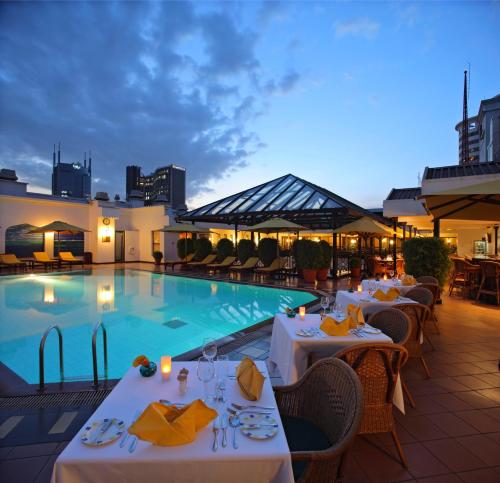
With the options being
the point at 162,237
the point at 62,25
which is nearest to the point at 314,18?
the point at 62,25

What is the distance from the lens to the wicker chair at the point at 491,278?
712 cm

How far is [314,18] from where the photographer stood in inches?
307

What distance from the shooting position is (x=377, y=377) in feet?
7.06

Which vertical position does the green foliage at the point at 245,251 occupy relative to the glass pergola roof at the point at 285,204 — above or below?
below

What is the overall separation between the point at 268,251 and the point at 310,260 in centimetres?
260

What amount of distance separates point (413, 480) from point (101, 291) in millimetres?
10282

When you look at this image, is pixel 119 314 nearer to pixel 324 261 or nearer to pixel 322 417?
pixel 322 417

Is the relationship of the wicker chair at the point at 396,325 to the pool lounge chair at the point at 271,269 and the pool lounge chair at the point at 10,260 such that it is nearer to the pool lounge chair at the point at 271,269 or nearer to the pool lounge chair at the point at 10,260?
the pool lounge chair at the point at 271,269

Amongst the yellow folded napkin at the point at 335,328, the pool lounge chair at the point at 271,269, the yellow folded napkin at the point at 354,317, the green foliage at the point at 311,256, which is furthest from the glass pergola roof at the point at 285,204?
the yellow folded napkin at the point at 335,328

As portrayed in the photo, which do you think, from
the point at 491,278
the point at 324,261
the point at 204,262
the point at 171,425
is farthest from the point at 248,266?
the point at 171,425

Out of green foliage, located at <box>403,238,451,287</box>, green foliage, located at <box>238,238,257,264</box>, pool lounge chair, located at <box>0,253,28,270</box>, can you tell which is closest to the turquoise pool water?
pool lounge chair, located at <box>0,253,28,270</box>

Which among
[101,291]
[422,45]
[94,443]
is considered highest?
[422,45]

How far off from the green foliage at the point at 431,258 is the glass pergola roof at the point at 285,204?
13.2 ft

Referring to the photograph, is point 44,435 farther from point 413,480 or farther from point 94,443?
point 413,480
